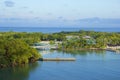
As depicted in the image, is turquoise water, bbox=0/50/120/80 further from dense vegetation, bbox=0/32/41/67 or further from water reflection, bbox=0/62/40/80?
dense vegetation, bbox=0/32/41/67

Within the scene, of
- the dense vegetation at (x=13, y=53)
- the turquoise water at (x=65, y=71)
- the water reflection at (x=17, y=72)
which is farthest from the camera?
the dense vegetation at (x=13, y=53)

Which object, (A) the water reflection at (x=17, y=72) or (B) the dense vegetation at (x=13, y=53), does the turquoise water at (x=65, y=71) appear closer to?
(A) the water reflection at (x=17, y=72)

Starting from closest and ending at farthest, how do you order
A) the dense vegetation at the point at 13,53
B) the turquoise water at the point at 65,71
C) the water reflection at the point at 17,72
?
the turquoise water at the point at 65,71, the water reflection at the point at 17,72, the dense vegetation at the point at 13,53

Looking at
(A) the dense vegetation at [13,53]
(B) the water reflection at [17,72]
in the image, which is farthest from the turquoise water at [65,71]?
(A) the dense vegetation at [13,53]

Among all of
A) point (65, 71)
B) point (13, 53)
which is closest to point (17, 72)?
point (13, 53)

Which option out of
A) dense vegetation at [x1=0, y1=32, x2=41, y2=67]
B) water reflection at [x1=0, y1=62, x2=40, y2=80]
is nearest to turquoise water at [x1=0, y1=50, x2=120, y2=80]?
water reflection at [x1=0, y1=62, x2=40, y2=80]

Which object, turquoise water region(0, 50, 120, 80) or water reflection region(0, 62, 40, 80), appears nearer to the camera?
turquoise water region(0, 50, 120, 80)

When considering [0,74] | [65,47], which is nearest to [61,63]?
[0,74]

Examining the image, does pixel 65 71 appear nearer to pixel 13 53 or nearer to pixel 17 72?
pixel 17 72
